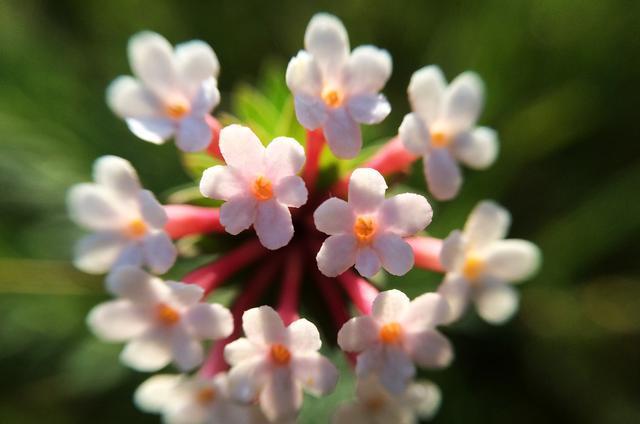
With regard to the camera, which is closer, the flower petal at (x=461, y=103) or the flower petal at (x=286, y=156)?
the flower petal at (x=286, y=156)

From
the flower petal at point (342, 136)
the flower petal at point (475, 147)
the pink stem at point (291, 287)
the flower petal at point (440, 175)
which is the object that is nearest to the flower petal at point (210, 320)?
the pink stem at point (291, 287)

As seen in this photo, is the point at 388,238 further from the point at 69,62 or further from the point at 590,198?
the point at 69,62

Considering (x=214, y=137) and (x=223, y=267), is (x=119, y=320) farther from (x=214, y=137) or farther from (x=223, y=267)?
(x=214, y=137)

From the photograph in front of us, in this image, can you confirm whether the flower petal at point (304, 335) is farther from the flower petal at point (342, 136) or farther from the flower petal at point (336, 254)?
the flower petal at point (342, 136)

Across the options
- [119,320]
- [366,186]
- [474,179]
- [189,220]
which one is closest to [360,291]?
[366,186]

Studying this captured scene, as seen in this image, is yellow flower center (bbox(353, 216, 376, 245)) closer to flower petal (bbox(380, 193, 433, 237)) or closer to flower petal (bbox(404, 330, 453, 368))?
flower petal (bbox(380, 193, 433, 237))

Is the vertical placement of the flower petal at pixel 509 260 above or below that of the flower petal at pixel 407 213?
above
